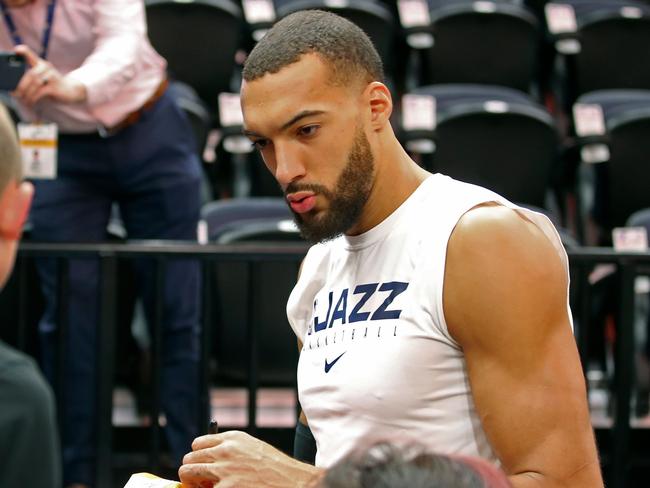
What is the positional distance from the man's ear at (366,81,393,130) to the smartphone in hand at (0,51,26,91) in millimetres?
1913

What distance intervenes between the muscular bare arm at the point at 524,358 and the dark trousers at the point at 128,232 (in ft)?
6.98

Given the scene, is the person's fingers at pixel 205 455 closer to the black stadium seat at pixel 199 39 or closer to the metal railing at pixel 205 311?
the metal railing at pixel 205 311

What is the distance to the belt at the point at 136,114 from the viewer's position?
13.3ft

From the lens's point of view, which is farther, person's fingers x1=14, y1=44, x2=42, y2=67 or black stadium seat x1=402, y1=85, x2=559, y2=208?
black stadium seat x1=402, y1=85, x2=559, y2=208

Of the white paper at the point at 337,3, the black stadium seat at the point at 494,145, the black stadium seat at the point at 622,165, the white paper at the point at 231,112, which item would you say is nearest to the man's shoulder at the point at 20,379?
the black stadium seat at the point at 494,145

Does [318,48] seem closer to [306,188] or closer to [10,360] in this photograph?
[306,188]

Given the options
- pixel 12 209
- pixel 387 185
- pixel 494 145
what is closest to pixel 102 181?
pixel 494 145

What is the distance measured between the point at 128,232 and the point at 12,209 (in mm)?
2821

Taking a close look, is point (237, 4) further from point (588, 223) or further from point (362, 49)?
point (362, 49)

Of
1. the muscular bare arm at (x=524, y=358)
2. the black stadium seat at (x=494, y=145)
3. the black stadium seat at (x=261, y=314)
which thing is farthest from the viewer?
the black stadium seat at (x=494, y=145)

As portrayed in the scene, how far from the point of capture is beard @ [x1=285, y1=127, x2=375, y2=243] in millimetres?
2131

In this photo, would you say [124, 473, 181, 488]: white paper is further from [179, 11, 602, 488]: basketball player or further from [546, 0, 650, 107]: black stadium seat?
[546, 0, 650, 107]: black stadium seat

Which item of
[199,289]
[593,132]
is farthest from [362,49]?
[593,132]

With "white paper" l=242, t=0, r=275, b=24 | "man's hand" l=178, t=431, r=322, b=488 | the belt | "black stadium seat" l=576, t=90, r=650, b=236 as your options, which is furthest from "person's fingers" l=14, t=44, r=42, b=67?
"black stadium seat" l=576, t=90, r=650, b=236
